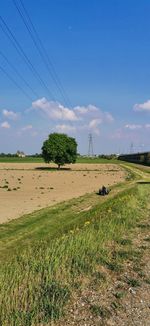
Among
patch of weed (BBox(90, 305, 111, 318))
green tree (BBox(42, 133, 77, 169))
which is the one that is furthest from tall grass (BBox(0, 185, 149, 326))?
green tree (BBox(42, 133, 77, 169))

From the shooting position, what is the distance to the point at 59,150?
A: 97.9 metres

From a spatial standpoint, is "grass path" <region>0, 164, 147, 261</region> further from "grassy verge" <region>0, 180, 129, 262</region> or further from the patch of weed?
the patch of weed

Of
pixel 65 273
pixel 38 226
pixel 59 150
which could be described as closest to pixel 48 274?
pixel 65 273

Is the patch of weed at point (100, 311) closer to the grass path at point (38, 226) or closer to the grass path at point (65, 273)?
the grass path at point (65, 273)

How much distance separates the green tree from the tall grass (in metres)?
84.7

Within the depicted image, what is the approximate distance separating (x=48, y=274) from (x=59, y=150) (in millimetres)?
89382

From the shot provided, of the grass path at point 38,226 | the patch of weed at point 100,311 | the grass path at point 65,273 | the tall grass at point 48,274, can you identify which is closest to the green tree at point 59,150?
the grass path at point 38,226

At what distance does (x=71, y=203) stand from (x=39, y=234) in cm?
1041

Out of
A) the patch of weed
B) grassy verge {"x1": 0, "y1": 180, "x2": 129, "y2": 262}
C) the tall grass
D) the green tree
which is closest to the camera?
the tall grass

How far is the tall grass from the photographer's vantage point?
7000 millimetres

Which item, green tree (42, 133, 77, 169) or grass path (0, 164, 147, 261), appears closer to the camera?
grass path (0, 164, 147, 261)

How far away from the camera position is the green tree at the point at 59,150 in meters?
98.0

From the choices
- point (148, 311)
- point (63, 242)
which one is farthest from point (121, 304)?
point (63, 242)

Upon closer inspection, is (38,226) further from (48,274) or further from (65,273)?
(48,274)
